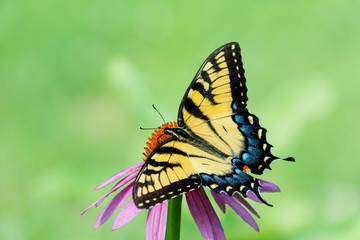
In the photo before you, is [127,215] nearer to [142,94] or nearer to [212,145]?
[212,145]

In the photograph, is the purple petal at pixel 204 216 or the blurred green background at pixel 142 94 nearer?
the purple petal at pixel 204 216

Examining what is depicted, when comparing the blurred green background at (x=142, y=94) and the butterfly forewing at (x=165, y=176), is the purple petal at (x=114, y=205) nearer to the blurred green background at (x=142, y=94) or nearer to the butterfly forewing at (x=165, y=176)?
the butterfly forewing at (x=165, y=176)

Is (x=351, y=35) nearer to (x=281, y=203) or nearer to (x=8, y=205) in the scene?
(x=281, y=203)

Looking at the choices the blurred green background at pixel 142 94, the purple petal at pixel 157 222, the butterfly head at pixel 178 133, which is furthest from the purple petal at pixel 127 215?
the blurred green background at pixel 142 94

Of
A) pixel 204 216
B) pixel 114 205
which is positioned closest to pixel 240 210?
pixel 204 216

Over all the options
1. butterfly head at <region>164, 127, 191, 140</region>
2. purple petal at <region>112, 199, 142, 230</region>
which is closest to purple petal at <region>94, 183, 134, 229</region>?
purple petal at <region>112, 199, 142, 230</region>

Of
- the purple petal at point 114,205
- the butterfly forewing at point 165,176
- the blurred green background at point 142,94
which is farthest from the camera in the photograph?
the blurred green background at point 142,94

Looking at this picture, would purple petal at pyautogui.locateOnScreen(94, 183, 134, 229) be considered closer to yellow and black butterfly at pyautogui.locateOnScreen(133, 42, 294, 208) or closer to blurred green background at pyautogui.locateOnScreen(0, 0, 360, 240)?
yellow and black butterfly at pyautogui.locateOnScreen(133, 42, 294, 208)
